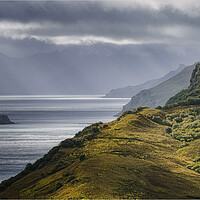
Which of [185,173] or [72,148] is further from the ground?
[72,148]

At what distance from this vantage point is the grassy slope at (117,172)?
21.0 metres

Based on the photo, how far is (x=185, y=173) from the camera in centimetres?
2691

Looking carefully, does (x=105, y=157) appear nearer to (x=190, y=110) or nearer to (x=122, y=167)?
(x=122, y=167)

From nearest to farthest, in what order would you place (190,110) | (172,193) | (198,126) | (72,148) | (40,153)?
(172,193)
(72,148)
(198,126)
(190,110)
(40,153)

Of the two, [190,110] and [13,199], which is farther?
[190,110]

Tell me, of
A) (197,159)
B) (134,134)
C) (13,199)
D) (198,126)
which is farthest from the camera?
(198,126)

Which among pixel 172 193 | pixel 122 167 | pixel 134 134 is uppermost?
pixel 134 134

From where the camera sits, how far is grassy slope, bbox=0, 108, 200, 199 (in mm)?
20953

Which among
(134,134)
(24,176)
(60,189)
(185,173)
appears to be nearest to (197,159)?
(185,173)

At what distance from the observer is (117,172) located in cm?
2359

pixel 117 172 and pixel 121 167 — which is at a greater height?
pixel 121 167

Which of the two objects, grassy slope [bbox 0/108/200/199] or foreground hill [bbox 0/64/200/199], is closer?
grassy slope [bbox 0/108/200/199]

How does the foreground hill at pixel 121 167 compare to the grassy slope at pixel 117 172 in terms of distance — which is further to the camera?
the foreground hill at pixel 121 167

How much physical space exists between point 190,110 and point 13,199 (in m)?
36.4
